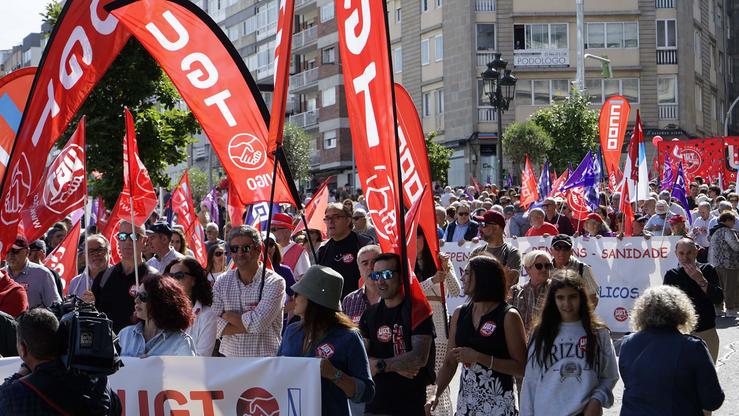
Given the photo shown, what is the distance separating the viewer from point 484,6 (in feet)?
170

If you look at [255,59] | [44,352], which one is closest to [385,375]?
[44,352]

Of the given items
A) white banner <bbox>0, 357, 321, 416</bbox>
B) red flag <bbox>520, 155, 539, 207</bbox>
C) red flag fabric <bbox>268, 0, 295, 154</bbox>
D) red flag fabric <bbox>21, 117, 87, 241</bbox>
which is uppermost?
red flag <bbox>520, 155, 539, 207</bbox>

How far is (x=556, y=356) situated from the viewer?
6.82 metres

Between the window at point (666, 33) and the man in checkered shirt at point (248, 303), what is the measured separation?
4766cm

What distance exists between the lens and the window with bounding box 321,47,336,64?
206 feet

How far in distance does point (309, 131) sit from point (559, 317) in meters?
59.8

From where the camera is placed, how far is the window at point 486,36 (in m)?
51.7

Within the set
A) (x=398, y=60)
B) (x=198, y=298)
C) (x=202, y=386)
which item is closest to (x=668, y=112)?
(x=398, y=60)

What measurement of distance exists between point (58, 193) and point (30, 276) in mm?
836

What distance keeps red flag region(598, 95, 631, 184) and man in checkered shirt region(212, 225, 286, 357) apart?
15309 millimetres

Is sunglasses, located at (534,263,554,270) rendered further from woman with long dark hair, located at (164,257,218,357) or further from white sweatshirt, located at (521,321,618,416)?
woman with long dark hair, located at (164,257,218,357)

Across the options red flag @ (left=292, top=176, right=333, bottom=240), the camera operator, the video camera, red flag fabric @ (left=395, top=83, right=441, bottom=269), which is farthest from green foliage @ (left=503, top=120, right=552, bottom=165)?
the video camera

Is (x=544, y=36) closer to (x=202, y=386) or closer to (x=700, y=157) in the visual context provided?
(x=700, y=157)

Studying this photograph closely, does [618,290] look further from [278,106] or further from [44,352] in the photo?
[44,352]
